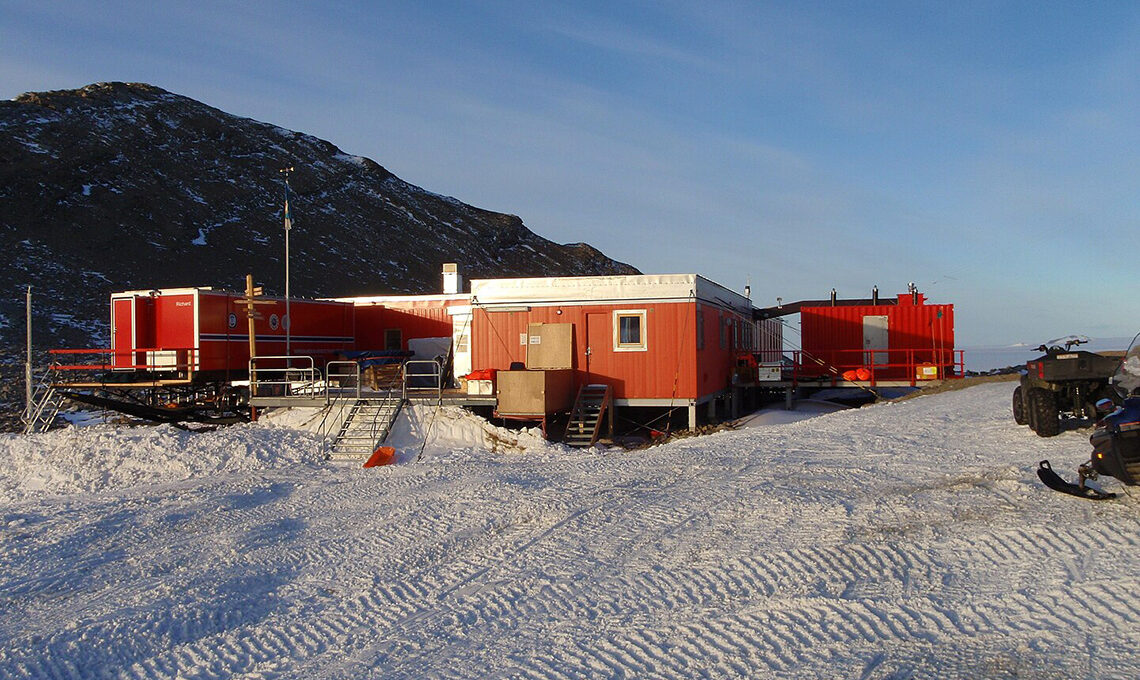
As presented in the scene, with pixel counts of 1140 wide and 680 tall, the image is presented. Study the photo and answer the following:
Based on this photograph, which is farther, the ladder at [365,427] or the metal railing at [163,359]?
the metal railing at [163,359]

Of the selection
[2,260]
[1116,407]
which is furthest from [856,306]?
[2,260]

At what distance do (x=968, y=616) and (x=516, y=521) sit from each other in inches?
184

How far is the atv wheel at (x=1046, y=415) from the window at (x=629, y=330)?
8.75 m

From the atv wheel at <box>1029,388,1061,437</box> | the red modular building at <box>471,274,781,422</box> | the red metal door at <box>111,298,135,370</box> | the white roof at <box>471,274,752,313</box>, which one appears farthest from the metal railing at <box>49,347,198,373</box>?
the atv wheel at <box>1029,388,1061,437</box>

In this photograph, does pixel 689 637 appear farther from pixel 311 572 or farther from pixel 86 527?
pixel 86 527

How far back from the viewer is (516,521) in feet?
29.5

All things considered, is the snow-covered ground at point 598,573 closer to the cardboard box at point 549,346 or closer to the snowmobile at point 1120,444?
the snowmobile at point 1120,444

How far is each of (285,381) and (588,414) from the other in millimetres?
6722

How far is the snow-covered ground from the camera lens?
17.3ft

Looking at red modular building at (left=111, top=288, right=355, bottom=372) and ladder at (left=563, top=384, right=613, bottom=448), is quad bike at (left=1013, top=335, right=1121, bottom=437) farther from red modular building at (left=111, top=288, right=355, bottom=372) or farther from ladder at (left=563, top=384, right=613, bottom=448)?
red modular building at (left=111, top=288, right=355, bottom=372)

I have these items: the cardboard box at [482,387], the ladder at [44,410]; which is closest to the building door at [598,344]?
the cardboard box at [482,387]

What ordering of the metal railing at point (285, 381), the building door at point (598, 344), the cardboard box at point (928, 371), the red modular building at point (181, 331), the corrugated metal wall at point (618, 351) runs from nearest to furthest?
the metal railing at point (285, 381)
the corrugated metal wall at point (618, 351)
the building door at point (598, 344)
the red modular building at point (181, 331)
the cardboard box at point (928, 371)

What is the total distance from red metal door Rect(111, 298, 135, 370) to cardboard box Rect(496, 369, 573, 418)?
11179mm

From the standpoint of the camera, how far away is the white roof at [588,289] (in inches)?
766
